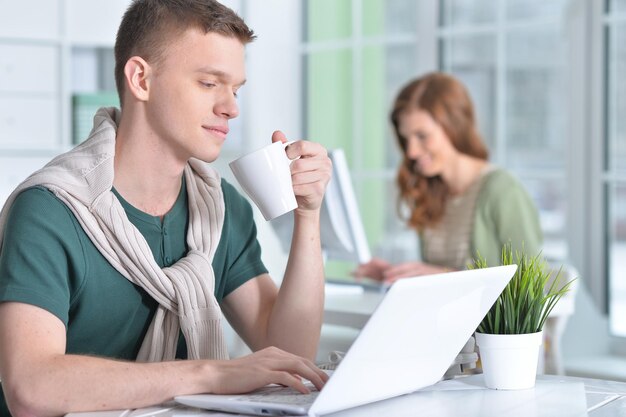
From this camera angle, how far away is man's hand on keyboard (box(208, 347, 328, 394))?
1.26m

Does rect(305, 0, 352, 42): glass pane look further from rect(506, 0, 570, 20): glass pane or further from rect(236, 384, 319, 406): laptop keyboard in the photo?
rect(236, 384, 319, 406): laptop keyboard

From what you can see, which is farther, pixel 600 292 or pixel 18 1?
pixel 18 1

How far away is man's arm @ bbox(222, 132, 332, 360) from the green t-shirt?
0.15 ft

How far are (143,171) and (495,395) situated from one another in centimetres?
71

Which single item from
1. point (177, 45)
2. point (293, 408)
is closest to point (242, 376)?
point (293, 408)

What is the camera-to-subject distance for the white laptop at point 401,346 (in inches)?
44.3

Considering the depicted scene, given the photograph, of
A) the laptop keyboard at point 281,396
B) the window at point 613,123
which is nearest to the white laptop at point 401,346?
the laptop keyboard at point 281,396

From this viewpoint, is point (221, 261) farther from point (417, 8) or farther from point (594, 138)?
point (417, 8)

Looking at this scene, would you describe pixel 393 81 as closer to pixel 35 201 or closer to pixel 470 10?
pixel 470 10

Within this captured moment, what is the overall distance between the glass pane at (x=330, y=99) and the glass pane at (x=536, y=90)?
4.52 ft

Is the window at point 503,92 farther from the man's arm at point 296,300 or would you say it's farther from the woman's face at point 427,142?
the man's arm at point 296,300

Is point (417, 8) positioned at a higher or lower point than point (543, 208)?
higher

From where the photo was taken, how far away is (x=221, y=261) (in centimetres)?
178

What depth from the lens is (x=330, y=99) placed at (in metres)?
4.64
